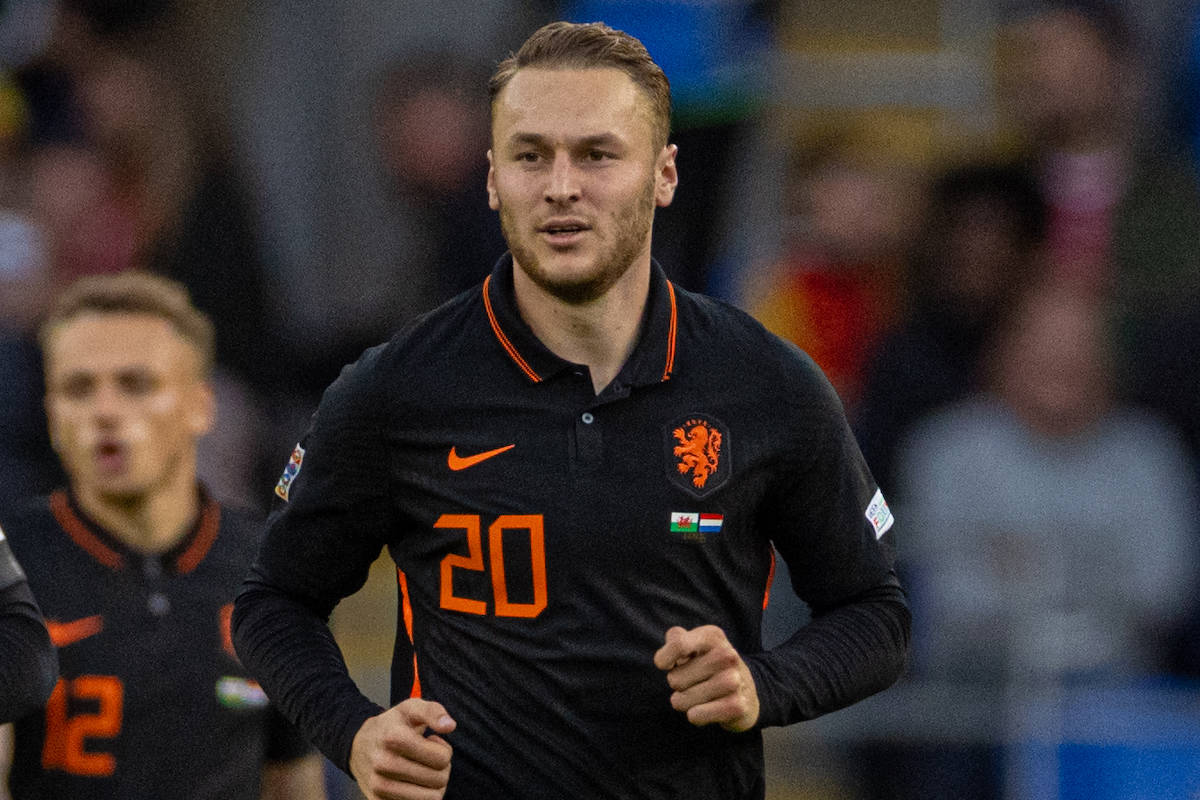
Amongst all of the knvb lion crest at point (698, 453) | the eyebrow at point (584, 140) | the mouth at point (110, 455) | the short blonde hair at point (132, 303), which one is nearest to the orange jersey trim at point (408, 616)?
the knvb lion crest at point (698, 453)

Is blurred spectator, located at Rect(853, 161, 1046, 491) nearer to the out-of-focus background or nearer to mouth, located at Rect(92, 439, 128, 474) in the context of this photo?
the out-of-focus background

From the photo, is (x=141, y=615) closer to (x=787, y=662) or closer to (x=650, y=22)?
(x=787, y=662)

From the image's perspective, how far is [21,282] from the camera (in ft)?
22.8

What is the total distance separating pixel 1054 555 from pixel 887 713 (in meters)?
0.77

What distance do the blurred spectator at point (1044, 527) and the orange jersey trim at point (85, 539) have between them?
9.43 ft

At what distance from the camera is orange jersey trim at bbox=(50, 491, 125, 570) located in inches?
183

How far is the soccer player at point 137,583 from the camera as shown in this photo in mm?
4391

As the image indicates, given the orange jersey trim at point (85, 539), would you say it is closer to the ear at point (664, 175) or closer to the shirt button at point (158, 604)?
the shirt button at point (158, 604)

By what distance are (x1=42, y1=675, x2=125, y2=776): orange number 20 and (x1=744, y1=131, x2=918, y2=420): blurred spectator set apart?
10.8 feet

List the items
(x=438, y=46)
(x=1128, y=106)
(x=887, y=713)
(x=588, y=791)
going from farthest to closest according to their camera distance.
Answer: (x=438, y=46), (x=1128, y=106), (x=887, y=713), (x=588, y=791)

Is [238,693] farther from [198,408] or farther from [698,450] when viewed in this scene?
[698,450]

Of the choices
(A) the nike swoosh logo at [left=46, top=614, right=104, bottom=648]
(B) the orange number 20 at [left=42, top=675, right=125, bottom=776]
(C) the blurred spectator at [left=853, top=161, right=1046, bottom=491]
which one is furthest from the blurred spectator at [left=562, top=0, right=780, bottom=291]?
(B) the orange number 20 at [left=42, top=675, right=125, bottom=776]

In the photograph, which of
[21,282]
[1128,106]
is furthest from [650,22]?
[21,282]

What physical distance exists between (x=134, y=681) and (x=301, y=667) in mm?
1221
